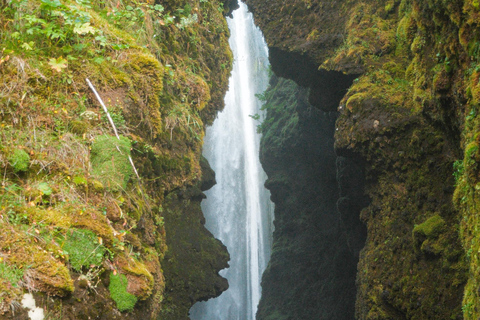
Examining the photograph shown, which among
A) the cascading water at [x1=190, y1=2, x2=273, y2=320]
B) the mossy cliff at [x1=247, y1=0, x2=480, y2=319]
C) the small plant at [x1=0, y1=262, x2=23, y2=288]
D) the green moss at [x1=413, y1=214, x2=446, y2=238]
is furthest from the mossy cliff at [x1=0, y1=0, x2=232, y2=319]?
the cascading water at [x1=190, y1=2, x2=273, y2=320]

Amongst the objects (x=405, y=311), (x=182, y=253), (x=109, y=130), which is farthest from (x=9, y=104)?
(x=182, y=253)

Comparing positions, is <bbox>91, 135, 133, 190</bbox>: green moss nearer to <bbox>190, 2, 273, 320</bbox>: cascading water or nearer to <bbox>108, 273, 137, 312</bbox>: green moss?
<bbox>108, 273, 137, 312</bbox>: green moss

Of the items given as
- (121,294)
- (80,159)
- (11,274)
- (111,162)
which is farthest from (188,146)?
(11,274)

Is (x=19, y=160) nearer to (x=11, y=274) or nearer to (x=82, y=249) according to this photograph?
(x=82, y=249)

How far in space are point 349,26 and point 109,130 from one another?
7.64 m

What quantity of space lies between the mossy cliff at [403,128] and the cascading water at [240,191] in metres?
12.3

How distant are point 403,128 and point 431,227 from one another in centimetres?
225

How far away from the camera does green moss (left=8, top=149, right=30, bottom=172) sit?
11.8 ft

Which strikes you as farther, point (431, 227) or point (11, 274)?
point (431, 227)

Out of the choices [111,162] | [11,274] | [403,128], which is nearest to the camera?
[11,274]

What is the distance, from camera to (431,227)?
643 cm

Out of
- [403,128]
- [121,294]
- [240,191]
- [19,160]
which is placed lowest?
[240,191]

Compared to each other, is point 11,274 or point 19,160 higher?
point 19,160

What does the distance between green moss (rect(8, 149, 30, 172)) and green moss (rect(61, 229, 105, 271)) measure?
0.77m
